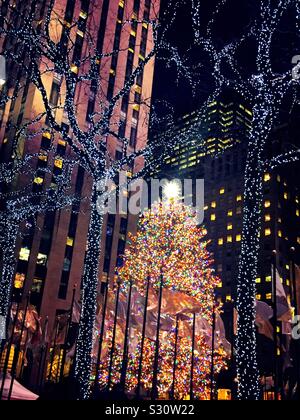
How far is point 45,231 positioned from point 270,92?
1470 inches

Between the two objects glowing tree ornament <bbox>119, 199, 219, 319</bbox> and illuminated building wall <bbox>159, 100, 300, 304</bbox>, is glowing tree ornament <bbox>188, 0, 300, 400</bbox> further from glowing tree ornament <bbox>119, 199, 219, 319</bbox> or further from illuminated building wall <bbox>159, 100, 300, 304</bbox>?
illuminated building wall <bbox>159, 100, 300, 304</bbox>

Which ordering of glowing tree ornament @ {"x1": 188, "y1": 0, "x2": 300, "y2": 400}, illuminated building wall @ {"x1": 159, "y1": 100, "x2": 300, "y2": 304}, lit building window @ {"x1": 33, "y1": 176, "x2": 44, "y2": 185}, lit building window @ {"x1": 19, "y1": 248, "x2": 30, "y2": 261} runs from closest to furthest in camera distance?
glowing tree ornament @ {"x1": 188, "y1": 0, "x2": 300, "y2": 400} → lit building window @ {"x1": 19, "y1": 248, "x2": 30, "y2": 261} → lit building window @ {"x1": 33, "y1": 176, "x2": 44, "y2": 185} → illuminated building wall @ {"x1": 159, "y1": 100, "x2": 300, "y2": 304}

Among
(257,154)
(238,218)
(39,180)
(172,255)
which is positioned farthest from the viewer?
(238,218)

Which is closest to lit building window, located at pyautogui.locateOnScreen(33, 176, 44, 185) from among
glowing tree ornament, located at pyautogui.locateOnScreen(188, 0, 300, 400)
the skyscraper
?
the skyscraper

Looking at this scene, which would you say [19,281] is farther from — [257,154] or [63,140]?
[257,154]

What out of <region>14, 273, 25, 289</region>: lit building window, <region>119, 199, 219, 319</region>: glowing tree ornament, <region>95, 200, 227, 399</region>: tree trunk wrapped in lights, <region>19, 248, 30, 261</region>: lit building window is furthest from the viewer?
<region>19, 248, 30, 261</region>: lit building window

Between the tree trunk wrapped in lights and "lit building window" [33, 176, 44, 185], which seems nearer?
the tree trunk wrapped in lights

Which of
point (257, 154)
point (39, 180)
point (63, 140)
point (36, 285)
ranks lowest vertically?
point (257, 154)

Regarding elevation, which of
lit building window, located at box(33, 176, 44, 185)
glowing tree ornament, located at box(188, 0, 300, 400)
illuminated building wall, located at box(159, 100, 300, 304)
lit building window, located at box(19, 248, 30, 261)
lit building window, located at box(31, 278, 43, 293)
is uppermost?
illuminated building wall, located at box(159, 100, 300, 304)

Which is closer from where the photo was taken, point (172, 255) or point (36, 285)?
point (172, 255)

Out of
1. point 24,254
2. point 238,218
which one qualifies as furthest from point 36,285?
point 238,218

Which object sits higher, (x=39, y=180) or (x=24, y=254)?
(x=39, y=180)

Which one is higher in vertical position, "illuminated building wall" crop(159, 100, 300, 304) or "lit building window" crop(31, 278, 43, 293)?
"illuminated building wall" crop(159, 100, 300, 304)

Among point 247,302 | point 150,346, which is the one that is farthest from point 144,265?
point 247,302
